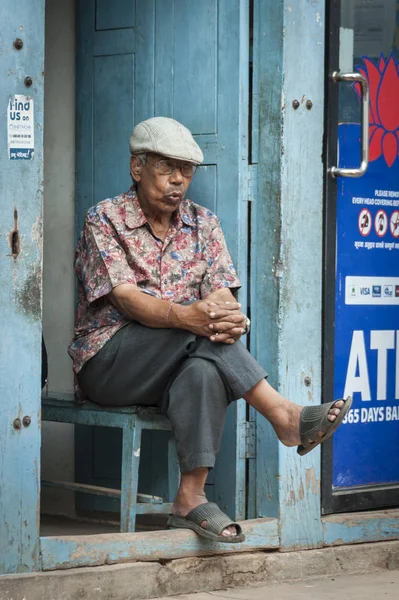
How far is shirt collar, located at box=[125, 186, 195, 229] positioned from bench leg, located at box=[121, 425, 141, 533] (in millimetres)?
768

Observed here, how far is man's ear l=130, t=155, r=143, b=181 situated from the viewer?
4715mm

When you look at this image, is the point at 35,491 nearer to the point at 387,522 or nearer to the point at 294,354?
the point at 294,354

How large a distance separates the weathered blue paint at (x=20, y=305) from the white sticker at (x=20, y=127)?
0.02 meters

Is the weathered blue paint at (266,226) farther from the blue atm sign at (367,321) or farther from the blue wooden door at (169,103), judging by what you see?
the blue atm sign at (367,321)

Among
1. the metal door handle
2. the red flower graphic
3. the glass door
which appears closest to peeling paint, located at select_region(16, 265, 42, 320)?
the glass door

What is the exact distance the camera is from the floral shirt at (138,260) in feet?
15.0

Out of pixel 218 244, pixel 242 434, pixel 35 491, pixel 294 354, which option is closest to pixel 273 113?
pixel 218 244

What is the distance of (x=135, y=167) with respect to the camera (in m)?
4.73

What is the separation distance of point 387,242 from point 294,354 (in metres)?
0.72

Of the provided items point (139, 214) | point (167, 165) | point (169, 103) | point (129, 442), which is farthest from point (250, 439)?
point (169, 103)

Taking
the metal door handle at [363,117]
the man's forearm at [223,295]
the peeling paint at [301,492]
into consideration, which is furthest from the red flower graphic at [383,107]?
the peeling paint at [301,492]

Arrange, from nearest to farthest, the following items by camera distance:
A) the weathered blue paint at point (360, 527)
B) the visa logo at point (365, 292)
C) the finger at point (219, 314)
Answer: the finger at point (219, 314)
the weathered blue paint at point (360, 527)
the visa logo at point (365, 292)

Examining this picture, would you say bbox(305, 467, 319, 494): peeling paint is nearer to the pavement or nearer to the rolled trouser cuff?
the pavement

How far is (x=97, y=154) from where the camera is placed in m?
5.25
